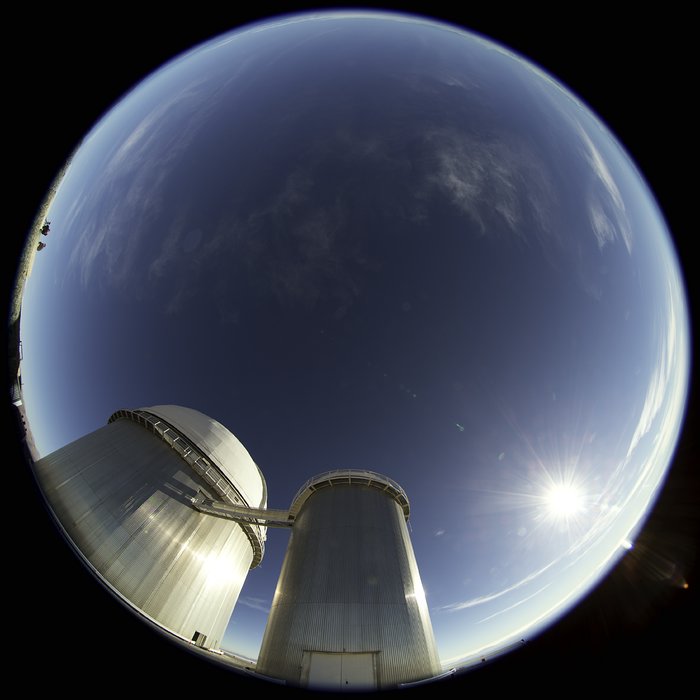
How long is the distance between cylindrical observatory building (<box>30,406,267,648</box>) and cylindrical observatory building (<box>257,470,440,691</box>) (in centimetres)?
542

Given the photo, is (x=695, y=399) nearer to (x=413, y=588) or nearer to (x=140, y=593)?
(x=413, y=588)

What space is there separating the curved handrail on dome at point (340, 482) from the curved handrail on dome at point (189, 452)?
372 centimetres

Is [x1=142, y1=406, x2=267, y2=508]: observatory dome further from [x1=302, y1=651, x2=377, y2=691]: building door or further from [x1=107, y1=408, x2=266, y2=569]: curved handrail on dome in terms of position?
[x1=302, y1=651, x2=377, y2=691]: building door

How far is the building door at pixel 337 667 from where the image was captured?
14.2 meters

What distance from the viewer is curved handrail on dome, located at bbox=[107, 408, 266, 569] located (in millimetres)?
22938

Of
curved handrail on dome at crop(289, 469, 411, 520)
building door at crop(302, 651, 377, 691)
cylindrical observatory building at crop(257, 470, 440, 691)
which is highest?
curved handrail on dome at crop(289, 469, 411, 520)

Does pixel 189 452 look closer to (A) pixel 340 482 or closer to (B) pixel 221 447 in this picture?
(B) pixel 221 447

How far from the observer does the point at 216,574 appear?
2184cm

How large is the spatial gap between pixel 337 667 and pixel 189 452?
16244 mm

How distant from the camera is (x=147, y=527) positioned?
17.8 meters

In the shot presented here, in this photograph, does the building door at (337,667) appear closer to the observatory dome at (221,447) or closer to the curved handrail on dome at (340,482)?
the curved handrail on dome at (340,482)

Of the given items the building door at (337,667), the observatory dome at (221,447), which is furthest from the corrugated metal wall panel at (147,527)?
the building door at (337,667)

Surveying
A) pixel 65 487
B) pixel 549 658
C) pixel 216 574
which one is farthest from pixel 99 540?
pixel 549 658

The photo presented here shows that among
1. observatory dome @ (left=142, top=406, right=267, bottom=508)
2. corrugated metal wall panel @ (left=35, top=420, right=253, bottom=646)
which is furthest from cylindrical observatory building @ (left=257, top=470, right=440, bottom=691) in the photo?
observatory dome @ (left=142, top=406, right=267, bottom=508)
